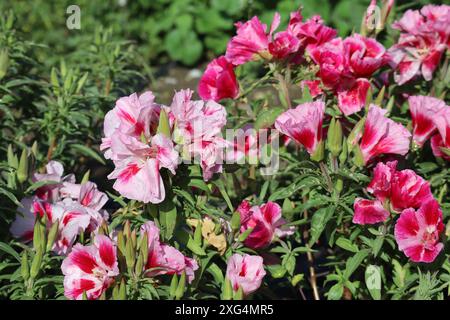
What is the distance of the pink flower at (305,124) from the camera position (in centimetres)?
215

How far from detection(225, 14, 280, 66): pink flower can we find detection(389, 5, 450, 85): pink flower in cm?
47

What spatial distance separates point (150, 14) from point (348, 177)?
4232 mm

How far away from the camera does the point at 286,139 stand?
8.54ft

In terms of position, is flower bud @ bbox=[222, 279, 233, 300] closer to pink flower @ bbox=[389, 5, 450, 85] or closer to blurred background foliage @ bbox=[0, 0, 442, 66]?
pink flower @ bbox=[389, 5, 450, 85]

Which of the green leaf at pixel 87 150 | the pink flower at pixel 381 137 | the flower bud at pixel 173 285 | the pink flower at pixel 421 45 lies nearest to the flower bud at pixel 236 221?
the flower bud at pixel 173 285

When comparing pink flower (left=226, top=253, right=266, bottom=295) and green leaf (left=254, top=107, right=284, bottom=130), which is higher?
green leaf (left=254, top=107, right=284, bottom=130)

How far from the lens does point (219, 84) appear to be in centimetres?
248

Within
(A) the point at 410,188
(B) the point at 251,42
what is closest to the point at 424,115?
(A) the point at 410,188

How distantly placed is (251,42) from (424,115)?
560mm

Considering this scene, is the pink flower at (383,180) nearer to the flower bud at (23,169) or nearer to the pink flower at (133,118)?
the pink flower at (133,118)

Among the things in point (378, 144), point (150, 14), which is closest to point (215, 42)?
point (150, 14)

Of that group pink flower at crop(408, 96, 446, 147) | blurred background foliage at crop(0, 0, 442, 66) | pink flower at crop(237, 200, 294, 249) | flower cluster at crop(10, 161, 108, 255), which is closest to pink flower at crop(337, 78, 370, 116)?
pink flower at crop(408, 96, 446, 147)

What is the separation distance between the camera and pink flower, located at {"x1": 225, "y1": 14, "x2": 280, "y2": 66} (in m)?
2.44

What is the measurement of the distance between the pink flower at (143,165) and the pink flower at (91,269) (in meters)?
0.14
